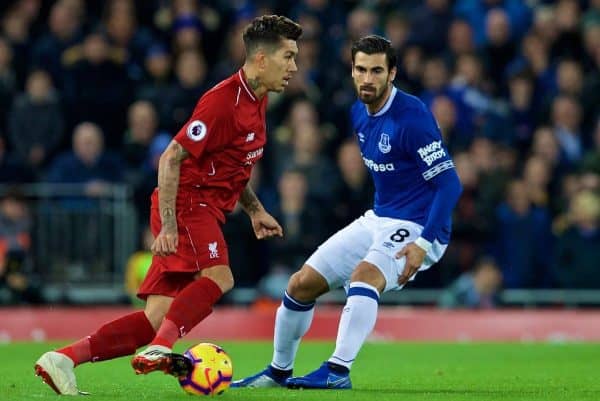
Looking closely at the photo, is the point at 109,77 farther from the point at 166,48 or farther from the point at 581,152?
the point at 581,152

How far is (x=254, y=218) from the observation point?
10.1 meters

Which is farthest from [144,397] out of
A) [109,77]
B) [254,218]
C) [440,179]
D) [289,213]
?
[109,77]

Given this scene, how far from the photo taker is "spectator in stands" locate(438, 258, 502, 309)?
17.5 m

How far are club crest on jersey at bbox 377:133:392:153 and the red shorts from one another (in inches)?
54.8

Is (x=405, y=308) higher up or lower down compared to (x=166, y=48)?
lower down

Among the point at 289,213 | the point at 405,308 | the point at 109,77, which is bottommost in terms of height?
the point at 405,308

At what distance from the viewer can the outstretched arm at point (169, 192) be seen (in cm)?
902

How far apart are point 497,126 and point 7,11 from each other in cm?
676

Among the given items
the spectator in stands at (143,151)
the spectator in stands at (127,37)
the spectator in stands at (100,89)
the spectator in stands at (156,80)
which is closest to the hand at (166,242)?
the spectator in stands at (143,151)

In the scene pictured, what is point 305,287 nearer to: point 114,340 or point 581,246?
point 114,340

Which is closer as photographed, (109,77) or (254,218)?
(254,218)

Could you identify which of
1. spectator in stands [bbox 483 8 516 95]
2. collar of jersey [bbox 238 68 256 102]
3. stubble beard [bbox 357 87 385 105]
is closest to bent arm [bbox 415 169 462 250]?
stubble beard [bbox 357 87 385 105]

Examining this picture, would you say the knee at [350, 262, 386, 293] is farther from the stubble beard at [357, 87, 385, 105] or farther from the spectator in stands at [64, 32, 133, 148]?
the spectator in stands at [64, 32, 133, 148]

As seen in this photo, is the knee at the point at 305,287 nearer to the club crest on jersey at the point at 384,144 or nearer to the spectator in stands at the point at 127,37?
the club crest on jersey at the point at 384,144
